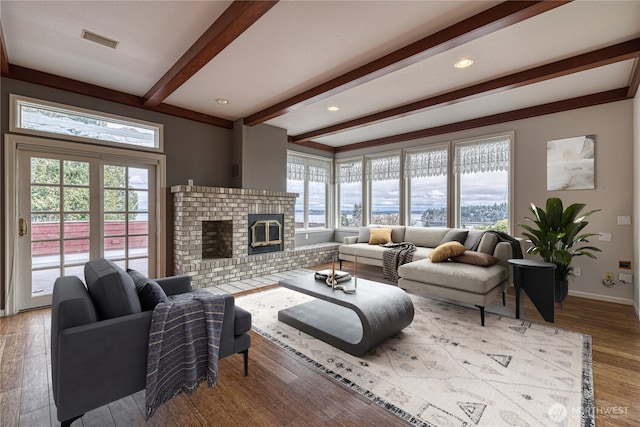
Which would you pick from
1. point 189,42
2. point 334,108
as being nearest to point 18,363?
point 189,42

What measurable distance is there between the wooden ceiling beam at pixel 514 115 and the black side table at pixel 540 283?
7.91 feet

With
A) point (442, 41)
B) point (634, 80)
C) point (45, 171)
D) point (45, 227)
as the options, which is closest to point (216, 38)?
point (442, 41)

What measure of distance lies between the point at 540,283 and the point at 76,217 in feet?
17.2

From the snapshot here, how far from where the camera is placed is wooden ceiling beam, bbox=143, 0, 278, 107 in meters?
2.01

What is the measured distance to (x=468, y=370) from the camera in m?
2.09

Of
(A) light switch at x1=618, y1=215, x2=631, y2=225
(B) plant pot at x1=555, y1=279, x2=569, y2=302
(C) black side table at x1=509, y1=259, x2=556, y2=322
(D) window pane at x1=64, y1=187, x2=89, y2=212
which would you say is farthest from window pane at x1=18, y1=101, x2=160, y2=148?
(A) light switch at x1=618, y1=215, x2=631, y2=225

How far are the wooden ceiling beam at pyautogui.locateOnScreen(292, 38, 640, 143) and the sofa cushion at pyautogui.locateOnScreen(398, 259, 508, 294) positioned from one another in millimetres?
2038

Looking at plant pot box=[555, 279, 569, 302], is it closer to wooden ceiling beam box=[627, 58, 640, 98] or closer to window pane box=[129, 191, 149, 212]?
wooden ceiling beam box=[627, 58, 640, 98]

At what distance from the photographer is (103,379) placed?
1.45m

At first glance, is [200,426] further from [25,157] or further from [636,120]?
[636,120]

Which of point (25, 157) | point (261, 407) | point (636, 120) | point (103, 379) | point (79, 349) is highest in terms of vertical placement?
point (636, 120)

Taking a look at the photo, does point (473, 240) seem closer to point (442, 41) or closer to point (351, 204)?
point (442, 41)

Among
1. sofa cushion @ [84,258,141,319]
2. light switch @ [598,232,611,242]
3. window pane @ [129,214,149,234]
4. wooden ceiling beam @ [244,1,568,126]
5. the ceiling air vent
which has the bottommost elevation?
sofa cushion @ [84,258,141,319]

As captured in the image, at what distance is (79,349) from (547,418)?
2463 mm
